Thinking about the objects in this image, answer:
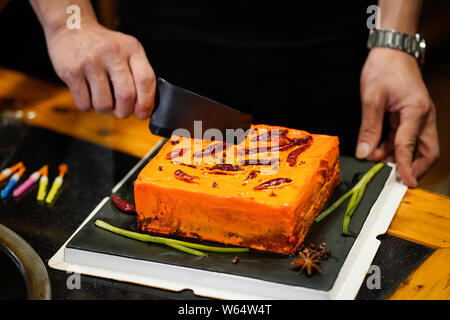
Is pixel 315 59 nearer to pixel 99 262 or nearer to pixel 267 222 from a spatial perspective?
pixel 267 222

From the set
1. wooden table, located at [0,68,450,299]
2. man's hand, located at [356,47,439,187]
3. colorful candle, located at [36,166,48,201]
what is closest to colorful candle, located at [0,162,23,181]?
colorful candle, located at [36,166,48,201]

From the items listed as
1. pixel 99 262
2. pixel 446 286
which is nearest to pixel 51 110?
pixel 99 262

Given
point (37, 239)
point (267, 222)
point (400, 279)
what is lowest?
point (37, 239)

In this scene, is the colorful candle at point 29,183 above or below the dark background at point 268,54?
below

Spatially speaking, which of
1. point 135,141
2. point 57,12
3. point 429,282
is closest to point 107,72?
point 57,12

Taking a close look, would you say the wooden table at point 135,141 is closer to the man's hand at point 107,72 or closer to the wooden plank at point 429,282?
the wooden plank at point 429,282

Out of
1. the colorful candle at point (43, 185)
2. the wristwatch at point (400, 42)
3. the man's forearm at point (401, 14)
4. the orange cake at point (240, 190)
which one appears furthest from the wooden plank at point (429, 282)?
the colorful candle at point (43, 185)

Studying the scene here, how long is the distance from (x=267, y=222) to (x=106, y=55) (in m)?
0.89

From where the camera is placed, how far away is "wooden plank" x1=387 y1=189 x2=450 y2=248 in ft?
5.80

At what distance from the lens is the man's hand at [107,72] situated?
6.42ft

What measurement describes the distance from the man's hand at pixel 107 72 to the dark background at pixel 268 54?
589mm

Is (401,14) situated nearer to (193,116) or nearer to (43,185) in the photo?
(193,116)

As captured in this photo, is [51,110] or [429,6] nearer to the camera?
[51,110]

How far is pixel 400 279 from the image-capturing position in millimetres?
1593
